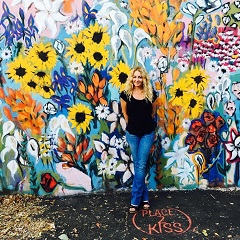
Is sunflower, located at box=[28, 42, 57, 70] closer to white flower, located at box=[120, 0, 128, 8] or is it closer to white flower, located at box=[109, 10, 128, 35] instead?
white flower, located at box=[109, 10, 128, 35]

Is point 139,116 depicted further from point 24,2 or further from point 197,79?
point 24,2

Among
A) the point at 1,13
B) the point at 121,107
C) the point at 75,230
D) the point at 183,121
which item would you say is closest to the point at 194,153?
the point at 183,121

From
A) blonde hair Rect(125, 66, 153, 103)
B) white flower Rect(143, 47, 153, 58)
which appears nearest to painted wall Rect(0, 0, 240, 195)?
white flower Rect(143, 47, 153, 58)

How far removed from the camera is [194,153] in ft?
15.9

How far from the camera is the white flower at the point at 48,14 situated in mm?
4293

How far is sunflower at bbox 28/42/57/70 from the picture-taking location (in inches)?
172

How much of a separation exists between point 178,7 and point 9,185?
10.5 ft

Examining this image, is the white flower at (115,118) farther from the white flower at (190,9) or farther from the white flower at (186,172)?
the white flower at (190,9)

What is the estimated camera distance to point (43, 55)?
14.4ft

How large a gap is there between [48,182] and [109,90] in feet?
4.89

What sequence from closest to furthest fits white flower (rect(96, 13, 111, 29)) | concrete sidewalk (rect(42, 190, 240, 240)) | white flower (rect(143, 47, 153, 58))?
concrete sidewalk (rect(42, 190, 240, 240))
white flower (rect(96, 13, 111, 29))
white flower (rect(143, 47, 153, 58))

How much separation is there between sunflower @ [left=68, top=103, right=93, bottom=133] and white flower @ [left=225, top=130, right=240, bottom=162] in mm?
1928

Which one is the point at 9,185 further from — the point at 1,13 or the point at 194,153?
the point at 194,153

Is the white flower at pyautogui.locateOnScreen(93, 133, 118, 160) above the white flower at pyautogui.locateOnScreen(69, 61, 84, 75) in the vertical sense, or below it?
below
